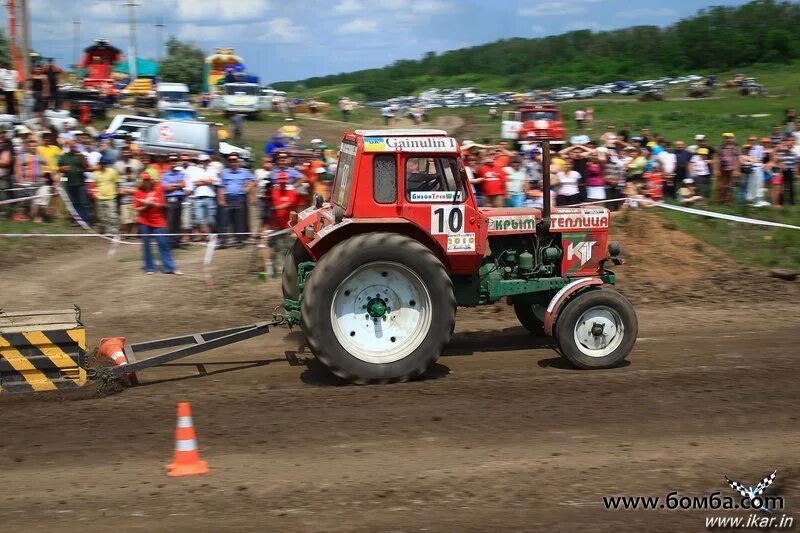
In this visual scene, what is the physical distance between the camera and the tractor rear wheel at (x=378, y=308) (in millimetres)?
7824

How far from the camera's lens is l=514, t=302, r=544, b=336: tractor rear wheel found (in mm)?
9758

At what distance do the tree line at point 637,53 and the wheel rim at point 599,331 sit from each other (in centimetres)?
7483

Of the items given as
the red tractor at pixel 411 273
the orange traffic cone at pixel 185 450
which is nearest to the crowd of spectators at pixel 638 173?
the red tractor at pixel 411 273

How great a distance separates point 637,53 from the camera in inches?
3622

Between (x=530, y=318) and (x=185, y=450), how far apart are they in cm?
488

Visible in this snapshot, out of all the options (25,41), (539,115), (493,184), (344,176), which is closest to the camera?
(344,176)

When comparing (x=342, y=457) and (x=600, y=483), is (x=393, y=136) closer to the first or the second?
(x=342, y=457)

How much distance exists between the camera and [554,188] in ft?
47.4

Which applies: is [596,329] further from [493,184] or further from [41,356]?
[493,184]

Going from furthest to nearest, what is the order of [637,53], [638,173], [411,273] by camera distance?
[637,53] < [638,173] < [411,273]

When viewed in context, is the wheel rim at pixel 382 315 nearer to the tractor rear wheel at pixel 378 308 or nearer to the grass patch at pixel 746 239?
the tractor rear wheel at pixel 378 308

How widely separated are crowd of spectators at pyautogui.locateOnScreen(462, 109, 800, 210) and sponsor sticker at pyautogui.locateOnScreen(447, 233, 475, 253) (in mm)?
5658

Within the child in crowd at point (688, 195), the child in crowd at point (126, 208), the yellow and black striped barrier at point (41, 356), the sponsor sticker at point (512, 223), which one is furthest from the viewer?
the child in crowd at point (688, 195)

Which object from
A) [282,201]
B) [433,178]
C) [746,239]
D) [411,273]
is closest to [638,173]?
[746,239]
